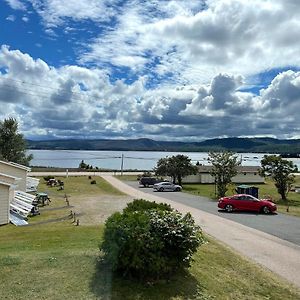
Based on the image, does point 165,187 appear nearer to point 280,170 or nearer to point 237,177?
point 280,170

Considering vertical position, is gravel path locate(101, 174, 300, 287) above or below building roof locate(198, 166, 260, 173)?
below

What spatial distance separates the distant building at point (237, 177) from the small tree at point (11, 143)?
1001 inches

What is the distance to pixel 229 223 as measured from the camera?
24.0m

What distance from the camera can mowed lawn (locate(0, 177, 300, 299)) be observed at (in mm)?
8719

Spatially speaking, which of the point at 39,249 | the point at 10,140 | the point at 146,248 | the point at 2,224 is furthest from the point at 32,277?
the point at 10,140

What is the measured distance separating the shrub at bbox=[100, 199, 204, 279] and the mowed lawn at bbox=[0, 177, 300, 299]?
342 millimetres

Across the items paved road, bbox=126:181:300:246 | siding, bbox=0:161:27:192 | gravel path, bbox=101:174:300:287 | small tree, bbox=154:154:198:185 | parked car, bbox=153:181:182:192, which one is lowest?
gravel path, bbox=101:174:300:287

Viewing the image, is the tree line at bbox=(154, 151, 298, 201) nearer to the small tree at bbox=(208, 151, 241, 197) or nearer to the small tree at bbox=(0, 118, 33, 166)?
the small tree at bbox=(208, 151, 241, 197)

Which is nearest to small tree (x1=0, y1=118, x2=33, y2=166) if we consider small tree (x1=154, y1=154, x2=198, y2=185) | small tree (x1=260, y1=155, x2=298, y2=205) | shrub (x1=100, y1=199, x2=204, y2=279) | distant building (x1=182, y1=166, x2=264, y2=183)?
small tree (x1=154, y1=154, x2=198, y2=185)

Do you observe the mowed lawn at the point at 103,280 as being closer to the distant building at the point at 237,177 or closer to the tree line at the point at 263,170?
the tree line at the point at 263,170

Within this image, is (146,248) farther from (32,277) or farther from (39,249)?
(39,249)

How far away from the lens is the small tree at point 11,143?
214 ft

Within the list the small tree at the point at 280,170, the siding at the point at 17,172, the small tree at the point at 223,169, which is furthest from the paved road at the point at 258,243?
the siding at the point at 17,172

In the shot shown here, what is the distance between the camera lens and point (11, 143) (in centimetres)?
6538
